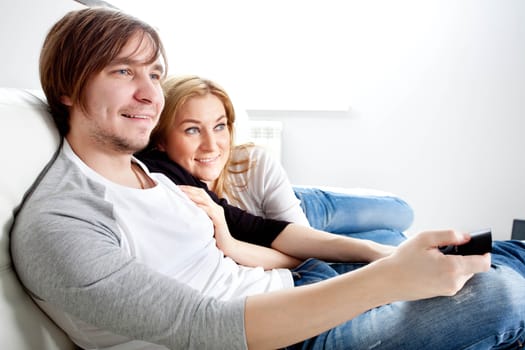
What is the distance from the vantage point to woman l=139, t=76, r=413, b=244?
1295mm

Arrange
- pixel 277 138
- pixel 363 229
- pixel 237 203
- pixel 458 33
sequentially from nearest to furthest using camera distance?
1. pixel 237 203
2. pixel 363 229
3. pixel 458 33
4. pixel 277 138

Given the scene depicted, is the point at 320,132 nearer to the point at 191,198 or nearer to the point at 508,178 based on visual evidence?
the point at 508,178

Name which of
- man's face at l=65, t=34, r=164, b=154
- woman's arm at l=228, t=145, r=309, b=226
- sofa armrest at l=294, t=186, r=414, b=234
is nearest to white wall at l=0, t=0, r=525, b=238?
sofa armrest at l=294, t=186, r=414, b=234

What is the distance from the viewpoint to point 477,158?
286 cm

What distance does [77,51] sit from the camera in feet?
2.84

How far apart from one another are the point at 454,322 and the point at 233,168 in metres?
0.93

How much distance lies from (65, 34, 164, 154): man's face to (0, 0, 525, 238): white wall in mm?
2197

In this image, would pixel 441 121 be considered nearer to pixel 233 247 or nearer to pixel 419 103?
pixel 419 103

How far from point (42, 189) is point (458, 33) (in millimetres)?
2774

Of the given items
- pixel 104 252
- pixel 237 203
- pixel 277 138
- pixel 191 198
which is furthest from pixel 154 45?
pixel 277 138

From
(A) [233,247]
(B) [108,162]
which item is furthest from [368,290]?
(B) [108,162]

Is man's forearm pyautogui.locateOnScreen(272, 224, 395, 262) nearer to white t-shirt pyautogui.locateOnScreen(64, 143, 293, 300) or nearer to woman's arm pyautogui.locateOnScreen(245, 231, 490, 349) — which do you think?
white t-shirt pyautogui.locateOnScreen(64, 143, 293, 300)

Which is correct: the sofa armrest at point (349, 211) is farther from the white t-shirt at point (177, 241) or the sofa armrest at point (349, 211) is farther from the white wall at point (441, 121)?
the white wall at point (441, 121)

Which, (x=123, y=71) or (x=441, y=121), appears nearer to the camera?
(x=123, y=71)
